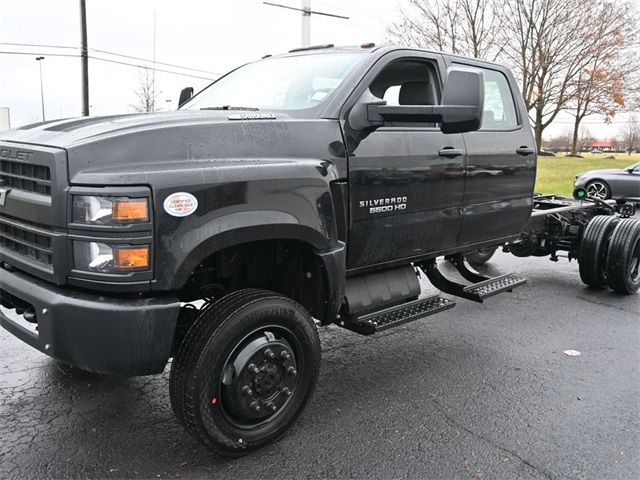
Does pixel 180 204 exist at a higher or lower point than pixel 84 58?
lower

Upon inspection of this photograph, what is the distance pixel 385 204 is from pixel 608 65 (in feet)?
107

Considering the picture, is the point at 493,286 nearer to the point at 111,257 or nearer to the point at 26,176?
the point at 111,257

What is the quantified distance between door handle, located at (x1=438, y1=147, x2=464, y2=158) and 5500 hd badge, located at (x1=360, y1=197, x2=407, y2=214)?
1.62 feet

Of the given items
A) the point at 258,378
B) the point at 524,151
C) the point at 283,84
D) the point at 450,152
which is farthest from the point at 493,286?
the point at 258,378

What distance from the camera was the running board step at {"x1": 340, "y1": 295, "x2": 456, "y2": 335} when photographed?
3.61 meters

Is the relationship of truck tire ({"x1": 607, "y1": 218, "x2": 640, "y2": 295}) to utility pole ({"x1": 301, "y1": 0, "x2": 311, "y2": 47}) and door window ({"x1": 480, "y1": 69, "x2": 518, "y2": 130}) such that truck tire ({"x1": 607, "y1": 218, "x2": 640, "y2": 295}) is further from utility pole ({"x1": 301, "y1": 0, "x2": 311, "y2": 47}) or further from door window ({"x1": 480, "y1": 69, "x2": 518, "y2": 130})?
utility pole ({"x1": 301, "y1": 0, "x2": 311, "y2": 47})

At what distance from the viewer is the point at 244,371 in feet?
9.38

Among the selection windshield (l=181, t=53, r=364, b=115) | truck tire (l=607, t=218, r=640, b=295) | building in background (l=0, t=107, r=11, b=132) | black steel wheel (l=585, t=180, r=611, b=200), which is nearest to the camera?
windshield (l=181, t=53, r=364, b=115)

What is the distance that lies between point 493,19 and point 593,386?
28.1m

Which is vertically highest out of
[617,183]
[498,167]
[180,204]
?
[498,167]

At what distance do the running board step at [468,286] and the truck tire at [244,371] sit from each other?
178 centimetres

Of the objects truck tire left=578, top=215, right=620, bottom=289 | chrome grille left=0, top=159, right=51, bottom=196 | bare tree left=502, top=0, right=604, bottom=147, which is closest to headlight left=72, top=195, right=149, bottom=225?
chrome grille left=0, top=159, right=51, bottom=196

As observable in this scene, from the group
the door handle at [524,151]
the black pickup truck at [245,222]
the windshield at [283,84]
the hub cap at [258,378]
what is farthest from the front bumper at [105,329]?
the door handle at [524,151]

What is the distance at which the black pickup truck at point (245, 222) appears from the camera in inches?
99.4
